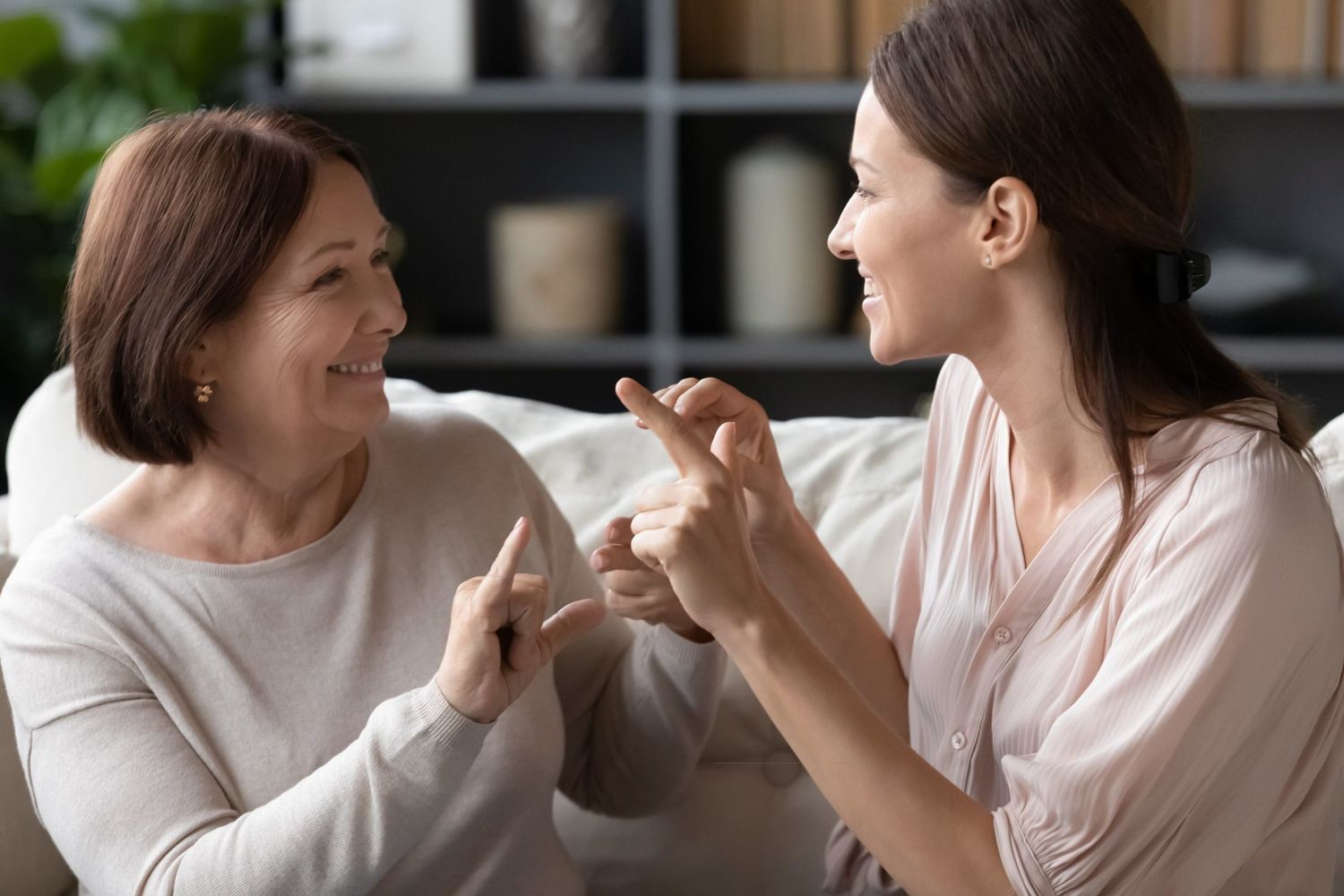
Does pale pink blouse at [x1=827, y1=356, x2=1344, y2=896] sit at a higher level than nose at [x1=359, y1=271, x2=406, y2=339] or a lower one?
lower

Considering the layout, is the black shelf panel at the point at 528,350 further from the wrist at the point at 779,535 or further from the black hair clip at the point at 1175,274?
the black hair clip at the point at 1175,274

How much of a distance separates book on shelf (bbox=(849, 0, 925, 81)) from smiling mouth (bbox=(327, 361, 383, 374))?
189 centimetres

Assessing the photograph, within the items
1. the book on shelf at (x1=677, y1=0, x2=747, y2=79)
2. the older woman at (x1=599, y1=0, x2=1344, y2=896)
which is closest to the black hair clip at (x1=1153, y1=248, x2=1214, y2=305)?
the older woman at (x1=599, y1=0, x2=1344, y2=896)

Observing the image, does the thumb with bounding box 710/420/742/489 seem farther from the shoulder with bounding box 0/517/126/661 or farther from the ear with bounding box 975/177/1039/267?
the shoulder with bounding box 0/517/126/661

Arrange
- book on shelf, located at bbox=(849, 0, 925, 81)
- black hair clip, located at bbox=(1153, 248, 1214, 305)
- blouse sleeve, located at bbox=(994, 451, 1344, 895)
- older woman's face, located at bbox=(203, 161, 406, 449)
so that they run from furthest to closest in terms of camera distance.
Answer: book on shelf, located at bbox=(849, 0, 925, 81)
older woman's face, located at bbox=(203, 161, 406, 449)
black hair clip, located at bbox=(1153, 248, 1214, 305)
blouse sleeve, located at bbox=(994, 451, 1344, 895)

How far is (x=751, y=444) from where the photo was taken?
54.4 inches

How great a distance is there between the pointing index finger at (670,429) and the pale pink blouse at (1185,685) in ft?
1.09

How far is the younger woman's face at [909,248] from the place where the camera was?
1192 millimetres

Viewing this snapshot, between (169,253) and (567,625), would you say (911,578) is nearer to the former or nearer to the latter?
(567,625)

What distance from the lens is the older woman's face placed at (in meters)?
1.28

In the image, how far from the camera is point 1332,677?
3.76ft

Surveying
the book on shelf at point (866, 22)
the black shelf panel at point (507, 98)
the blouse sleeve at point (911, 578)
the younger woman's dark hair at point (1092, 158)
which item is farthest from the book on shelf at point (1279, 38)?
the younger woman's dark hair at point (1092, 158)

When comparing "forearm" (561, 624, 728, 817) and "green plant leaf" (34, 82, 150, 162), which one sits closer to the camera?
"forearm" (561, 624, 728, 817)

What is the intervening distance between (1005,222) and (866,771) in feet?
1.41
